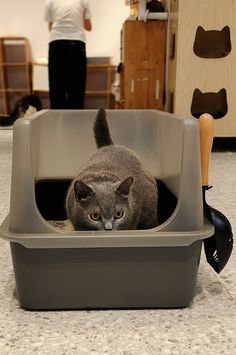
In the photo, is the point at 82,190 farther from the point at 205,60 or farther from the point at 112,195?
the point at 205,60

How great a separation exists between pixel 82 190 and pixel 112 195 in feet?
0.21

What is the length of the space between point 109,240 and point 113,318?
6.6 inches

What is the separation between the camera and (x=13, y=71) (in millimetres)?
4945

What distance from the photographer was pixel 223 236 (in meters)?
0.87

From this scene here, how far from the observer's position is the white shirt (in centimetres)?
272

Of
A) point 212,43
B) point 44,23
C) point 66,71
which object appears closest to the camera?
point 212,43

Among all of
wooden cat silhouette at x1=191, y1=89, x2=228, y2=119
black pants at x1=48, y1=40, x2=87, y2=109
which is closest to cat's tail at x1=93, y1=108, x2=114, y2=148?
wooden cat silhouette at x1=191, y1=89, x2=228, y2=119

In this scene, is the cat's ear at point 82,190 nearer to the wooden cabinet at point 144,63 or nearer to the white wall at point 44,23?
the wooden cabinet at point 144,63

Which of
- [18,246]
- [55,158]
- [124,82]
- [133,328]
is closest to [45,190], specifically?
[55,158]

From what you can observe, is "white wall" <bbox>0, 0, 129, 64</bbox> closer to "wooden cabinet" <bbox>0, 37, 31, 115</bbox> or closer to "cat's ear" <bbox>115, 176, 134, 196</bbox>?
"wooden cabinet" <bbox>0, 37, 31, 115</bbox>

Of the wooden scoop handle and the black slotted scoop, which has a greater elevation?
the wooden scoop handle

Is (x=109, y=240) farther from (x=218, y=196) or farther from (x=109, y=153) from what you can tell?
(x=218, y=196)

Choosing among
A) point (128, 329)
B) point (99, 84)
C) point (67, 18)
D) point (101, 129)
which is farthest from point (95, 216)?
point (99, 84)

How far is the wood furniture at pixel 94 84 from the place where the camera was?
15.6 feet
